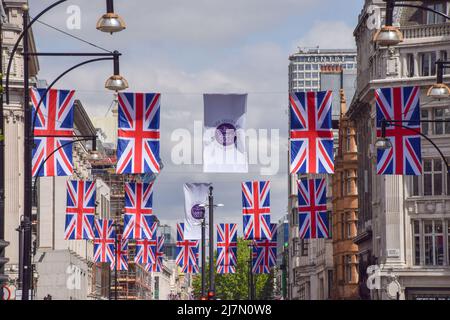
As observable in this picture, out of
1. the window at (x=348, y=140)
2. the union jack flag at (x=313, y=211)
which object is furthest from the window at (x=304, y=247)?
the union jack flag at (x=313, y=211)

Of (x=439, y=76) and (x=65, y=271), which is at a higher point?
(x=439, y=76)

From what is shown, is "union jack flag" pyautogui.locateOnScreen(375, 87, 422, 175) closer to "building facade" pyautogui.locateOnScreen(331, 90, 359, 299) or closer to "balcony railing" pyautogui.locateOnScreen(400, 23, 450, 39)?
"balcony railing" pyautogui.locateOnScreen(400, 23, 450, 39)

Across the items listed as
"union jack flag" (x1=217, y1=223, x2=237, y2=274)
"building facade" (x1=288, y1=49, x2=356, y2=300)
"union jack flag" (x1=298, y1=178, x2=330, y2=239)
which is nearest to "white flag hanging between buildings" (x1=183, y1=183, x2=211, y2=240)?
"union jack flag" (x1=298, y1=178, x2=330, y2=239)

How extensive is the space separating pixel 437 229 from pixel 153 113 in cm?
3412

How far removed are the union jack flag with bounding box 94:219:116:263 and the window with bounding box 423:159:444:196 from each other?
1907cm

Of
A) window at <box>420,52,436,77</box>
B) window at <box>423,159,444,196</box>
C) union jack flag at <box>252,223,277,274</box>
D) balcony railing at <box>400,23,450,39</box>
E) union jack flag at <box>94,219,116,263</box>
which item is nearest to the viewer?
window at <box>423,159,444,196</box>

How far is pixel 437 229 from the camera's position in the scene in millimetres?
73562

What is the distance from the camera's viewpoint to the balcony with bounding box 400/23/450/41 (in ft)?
242

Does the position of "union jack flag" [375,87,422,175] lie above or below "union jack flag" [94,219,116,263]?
above

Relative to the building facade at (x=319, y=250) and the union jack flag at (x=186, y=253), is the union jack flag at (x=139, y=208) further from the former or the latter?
the building facade at (x=319, y=250)

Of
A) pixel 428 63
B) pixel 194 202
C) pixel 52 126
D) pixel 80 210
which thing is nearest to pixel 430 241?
pixel 428 63

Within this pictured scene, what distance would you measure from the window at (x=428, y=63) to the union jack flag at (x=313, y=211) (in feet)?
48.0
